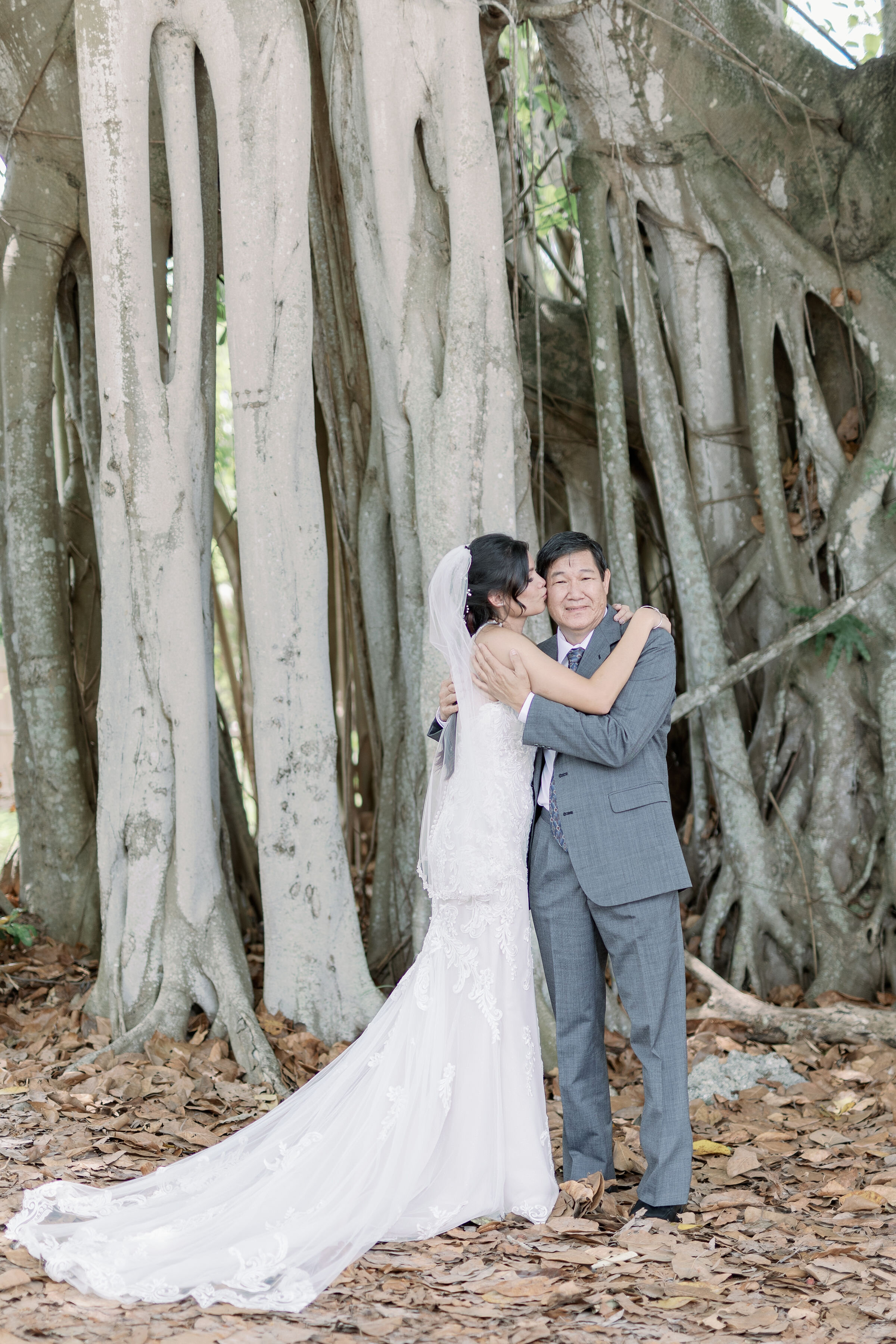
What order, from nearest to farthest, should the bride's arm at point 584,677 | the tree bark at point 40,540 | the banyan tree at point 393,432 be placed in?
the bride's arm at point 584,677
the banyan tree at point 393,432
the tree bark at point 40,540

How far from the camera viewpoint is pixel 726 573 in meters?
4.43

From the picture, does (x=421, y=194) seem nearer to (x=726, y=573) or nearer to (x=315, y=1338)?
(x=726, y=573)

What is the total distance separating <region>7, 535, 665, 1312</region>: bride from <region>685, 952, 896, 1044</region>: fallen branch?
1.45m

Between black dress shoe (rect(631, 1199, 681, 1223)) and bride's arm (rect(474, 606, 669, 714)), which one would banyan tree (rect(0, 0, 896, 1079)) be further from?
black dress shoe (rect(631, 1199, 681, 1223))

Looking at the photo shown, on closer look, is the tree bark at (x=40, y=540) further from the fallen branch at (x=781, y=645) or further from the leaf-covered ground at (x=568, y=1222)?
the fallen branch at (x=781, y=645)

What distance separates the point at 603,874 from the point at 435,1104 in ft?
1.90

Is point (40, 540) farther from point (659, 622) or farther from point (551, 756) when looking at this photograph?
point (659, 622)

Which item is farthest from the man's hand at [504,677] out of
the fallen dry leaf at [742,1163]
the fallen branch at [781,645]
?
the fallen branch at [781,645]

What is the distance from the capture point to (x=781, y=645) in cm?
385

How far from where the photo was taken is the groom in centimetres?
236

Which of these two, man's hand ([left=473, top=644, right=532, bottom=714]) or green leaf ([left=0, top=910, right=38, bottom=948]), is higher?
man's hand ([left=473, top=644, right=532, bottom=714])

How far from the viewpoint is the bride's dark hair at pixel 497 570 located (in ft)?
8.09

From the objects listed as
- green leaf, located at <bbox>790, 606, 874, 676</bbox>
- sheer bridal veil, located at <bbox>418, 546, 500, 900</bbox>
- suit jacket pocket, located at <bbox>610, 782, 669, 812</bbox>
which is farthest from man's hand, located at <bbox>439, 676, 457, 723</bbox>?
green leaf, located at <bbox>790, 606, 874, 676</bbox>

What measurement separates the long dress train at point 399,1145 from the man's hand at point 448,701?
0.29ft
